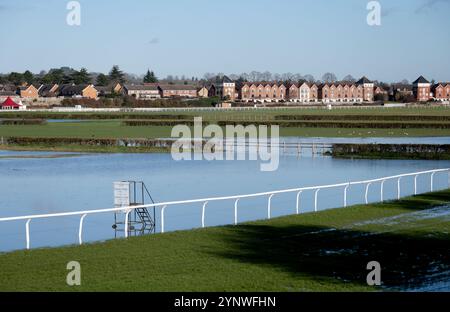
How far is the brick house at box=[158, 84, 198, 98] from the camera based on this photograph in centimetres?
18715

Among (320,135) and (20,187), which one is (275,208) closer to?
(20,187)

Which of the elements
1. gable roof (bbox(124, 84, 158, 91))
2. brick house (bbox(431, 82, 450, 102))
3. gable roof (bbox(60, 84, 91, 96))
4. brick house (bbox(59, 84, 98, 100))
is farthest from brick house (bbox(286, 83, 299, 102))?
gable roof (bbox(60, 84, 91, 96))

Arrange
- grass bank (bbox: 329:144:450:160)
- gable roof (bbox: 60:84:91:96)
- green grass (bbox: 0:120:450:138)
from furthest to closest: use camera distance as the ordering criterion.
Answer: gable roof (bbox: 60:84:91:96) < green grass (bbox: 0:120:450:138) < grass bank (bbox: 329:144:450:160)

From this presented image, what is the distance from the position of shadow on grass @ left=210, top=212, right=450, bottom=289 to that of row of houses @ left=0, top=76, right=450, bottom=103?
15270cm

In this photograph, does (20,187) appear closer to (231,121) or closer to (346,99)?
(231,121)

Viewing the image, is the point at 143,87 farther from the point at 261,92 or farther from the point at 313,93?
the point at 313,93

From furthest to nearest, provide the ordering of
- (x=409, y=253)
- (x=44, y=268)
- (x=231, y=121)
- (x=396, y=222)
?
(x=231, y=121) → (x=396, y=222) → (x=409, y=253) → (x=44, y=268)

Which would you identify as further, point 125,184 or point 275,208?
point 275,208

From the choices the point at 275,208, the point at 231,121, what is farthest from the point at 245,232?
the point at 231,121

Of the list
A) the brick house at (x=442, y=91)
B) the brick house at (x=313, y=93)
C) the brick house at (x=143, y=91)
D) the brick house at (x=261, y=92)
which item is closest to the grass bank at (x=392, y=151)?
the brick house at (x=261, y=92)

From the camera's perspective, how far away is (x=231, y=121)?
83.5 meters

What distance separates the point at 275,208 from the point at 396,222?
7653 mm

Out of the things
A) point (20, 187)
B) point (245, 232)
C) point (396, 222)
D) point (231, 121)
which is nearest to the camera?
point (245, 232)

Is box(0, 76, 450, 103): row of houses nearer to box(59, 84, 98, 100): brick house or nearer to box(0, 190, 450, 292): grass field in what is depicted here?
box(59, 84, 98, 100): brick house
